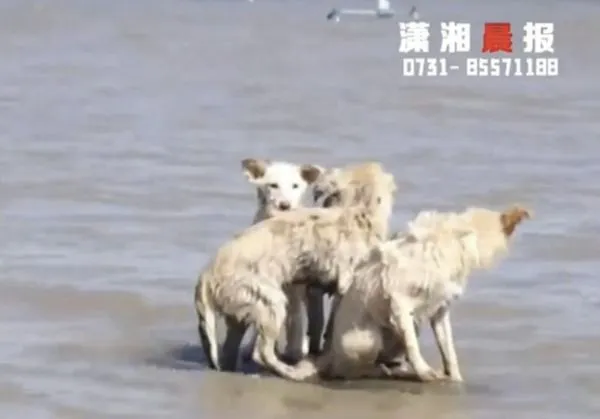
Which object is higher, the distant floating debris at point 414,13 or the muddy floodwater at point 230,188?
the distant floating debris at point 414,13

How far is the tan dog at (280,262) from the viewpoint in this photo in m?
7.04

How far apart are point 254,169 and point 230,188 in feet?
12.2

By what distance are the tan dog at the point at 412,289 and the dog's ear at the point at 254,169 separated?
0.88 m

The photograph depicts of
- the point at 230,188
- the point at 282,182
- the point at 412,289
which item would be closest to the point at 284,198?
the point at 282,182

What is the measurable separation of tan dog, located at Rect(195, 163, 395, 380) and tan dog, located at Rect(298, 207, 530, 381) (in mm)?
140

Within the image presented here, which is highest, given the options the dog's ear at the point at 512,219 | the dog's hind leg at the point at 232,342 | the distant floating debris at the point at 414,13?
the distant floating debris at the point at 414,13

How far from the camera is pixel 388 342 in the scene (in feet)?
23.5

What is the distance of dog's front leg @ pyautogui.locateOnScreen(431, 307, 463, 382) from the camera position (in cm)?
707

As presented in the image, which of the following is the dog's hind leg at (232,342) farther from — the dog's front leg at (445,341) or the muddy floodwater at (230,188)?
the dog's front leg at (445,341)

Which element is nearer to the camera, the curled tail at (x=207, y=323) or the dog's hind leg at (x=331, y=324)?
the curled tail at (x=207, y=323)

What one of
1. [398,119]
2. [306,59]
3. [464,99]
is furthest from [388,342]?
[306,59]

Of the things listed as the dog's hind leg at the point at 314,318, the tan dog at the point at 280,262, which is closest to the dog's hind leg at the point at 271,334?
the tan dog at the point at 280,262

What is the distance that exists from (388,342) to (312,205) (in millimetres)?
875

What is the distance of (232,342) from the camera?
7.26m
